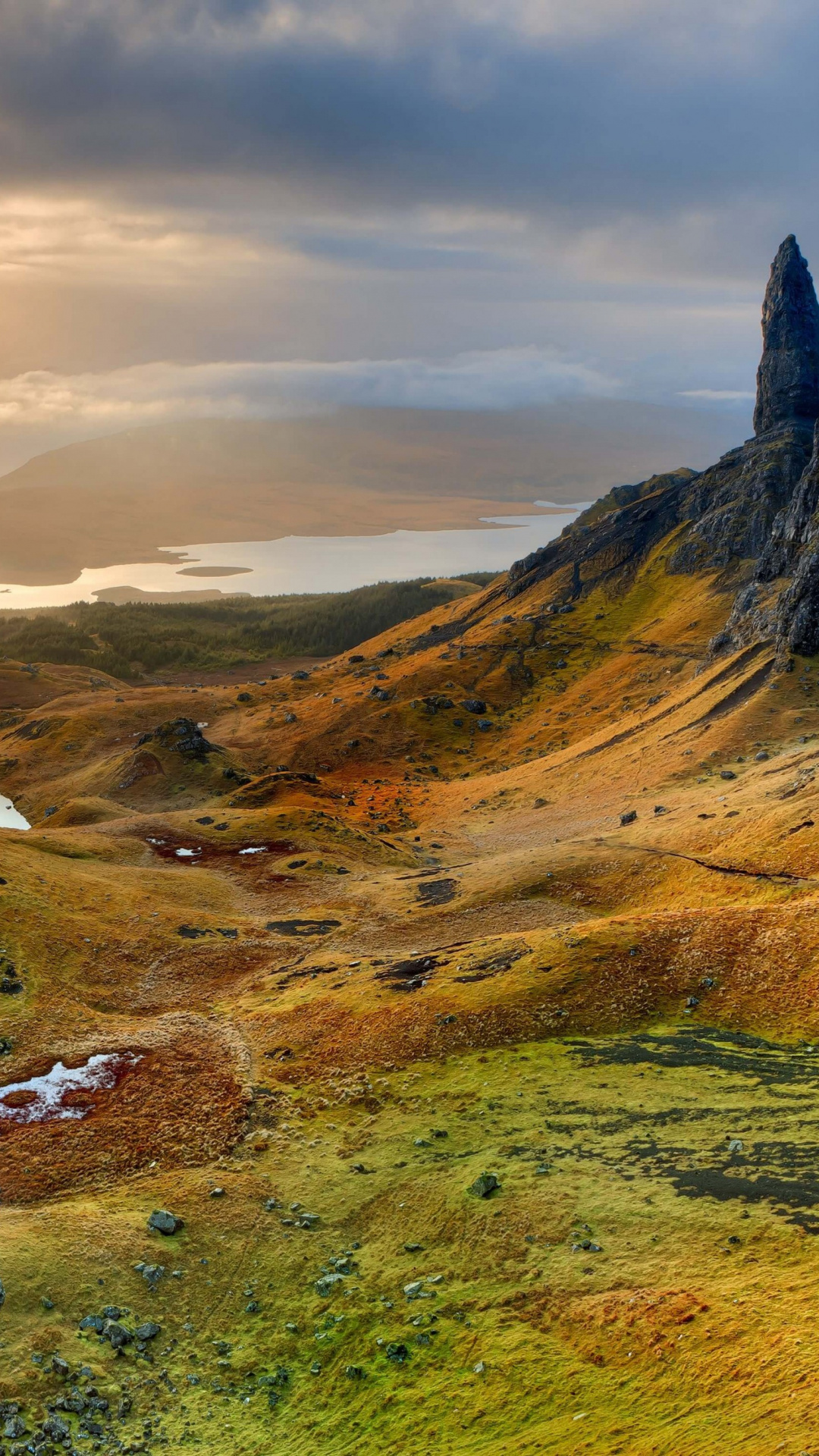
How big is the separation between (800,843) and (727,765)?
109 feet

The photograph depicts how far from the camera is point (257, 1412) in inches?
959

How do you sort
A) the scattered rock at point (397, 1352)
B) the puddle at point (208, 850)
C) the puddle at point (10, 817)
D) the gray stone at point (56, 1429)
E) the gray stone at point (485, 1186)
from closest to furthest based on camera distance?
the gray stone at point (56, 1429) < the scattered rock at point (397, 1352) < the gray stone at point (485, 1186) < the puddle at point (208, 850) < the puddle at point (10, 817)

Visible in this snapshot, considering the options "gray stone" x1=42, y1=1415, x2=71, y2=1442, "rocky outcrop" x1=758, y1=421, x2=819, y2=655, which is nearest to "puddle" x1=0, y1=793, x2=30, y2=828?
"rocky outcrop" x1=758, y1=421, x2=819, y2=655

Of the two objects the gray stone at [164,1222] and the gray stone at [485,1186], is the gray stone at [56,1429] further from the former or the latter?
the gray stone at [485,1186]

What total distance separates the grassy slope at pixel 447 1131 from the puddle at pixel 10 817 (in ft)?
Answer: 156

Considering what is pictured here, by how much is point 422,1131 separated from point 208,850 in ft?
187

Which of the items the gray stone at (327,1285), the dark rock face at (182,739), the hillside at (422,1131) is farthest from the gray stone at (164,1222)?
the dark rock face at (182,739)

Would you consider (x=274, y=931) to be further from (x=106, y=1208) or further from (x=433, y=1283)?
(x=433, y=1283)

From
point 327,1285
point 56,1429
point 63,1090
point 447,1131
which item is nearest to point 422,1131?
point 447,1131

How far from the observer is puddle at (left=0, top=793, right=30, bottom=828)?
133 m

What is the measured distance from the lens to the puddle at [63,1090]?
3894 cm

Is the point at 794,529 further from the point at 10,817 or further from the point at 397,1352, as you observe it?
the point at 397,1352

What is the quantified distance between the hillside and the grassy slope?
14 cm

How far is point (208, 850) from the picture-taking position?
297 ft
